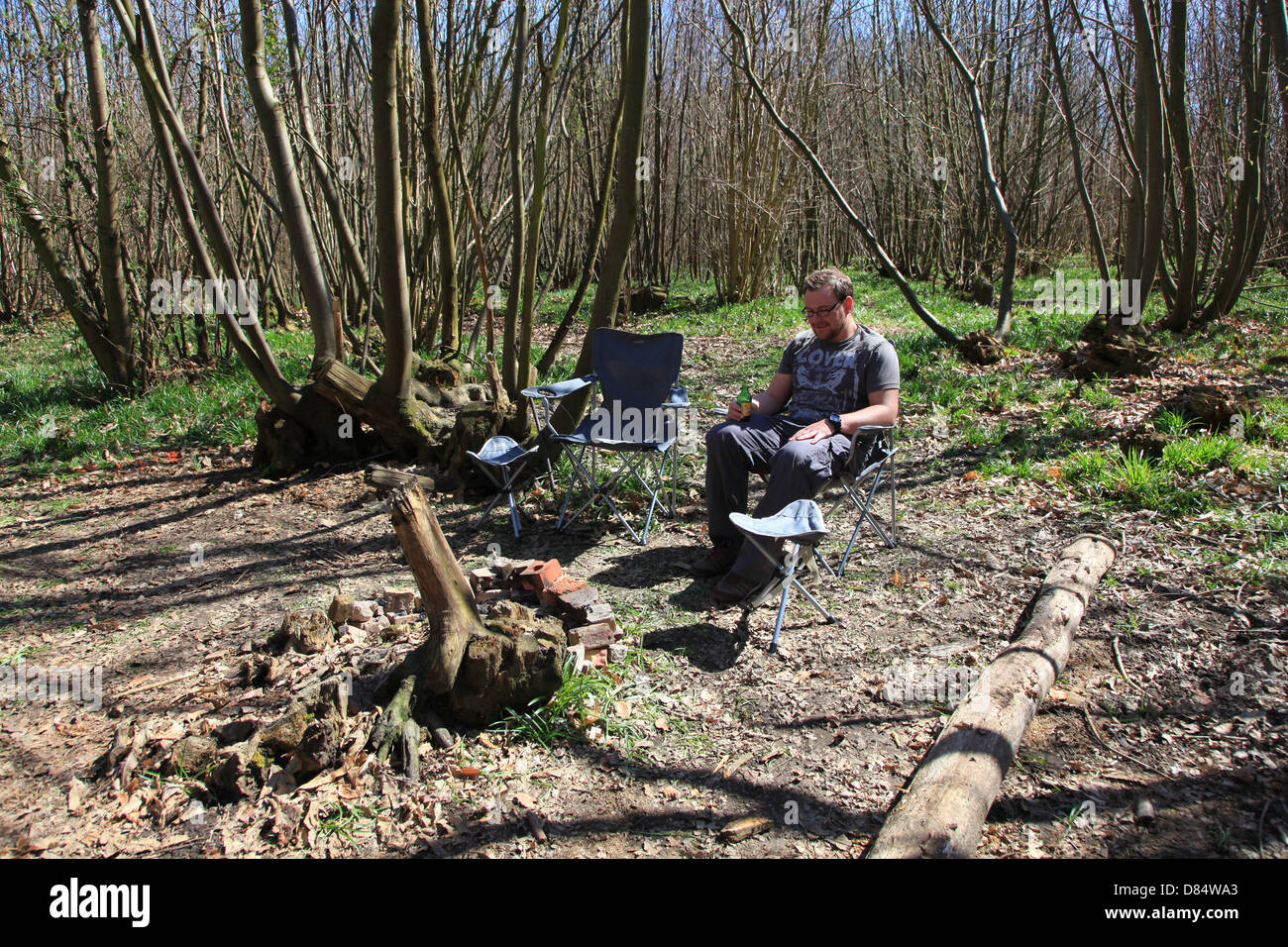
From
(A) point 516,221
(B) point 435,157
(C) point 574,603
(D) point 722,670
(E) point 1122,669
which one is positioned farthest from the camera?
(B) point 435,157

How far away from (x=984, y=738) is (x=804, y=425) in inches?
74.9

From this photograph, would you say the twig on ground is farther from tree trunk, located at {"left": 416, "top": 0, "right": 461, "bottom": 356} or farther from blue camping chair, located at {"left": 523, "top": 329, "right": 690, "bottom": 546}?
tree trunk, located at {"left": 416, "top": 0, "right": 461, "bottom": 356}

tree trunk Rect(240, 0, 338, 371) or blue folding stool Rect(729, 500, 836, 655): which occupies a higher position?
tree trunk Rect(240, 0, 338, 371)

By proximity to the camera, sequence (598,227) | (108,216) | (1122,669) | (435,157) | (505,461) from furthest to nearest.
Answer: (108,216), (598,227), (435,157), (505,461), (1122,669)

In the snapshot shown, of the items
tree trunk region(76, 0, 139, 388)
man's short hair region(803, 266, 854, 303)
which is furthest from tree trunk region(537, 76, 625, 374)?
tree trunk region(76, 0, 139, 388)

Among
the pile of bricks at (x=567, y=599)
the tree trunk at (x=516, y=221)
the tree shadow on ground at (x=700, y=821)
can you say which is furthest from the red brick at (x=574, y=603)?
the tree trunk at (x=516, y=221)

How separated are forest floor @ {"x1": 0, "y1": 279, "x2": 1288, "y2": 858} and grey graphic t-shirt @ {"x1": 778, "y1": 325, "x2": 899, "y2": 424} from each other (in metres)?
0.75

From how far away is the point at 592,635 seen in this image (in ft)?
10.1

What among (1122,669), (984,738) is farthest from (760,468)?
(984,738)

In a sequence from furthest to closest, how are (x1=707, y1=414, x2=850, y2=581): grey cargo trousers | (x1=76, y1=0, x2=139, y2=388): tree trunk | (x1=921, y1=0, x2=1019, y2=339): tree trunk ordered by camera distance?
(x1=921, y1=0, x2=1019, y2=339): tree trunk → (x1=76, y1=0, x2=139, y2=388): tree trunk → (x1=707, y1=414, x2=850, y2=581): grey cargo trousers

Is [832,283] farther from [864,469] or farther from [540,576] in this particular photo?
[540,576]

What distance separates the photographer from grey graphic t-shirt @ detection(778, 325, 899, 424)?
→ 12.6ft

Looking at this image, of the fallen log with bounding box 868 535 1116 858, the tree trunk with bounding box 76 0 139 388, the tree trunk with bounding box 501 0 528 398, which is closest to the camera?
the fallen log with bounding box 868 535 1116 858

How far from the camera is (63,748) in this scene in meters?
2.69
